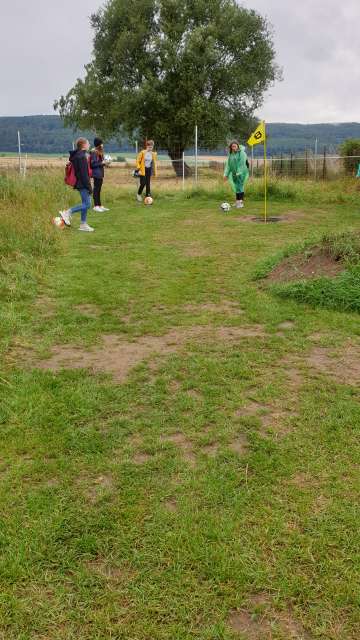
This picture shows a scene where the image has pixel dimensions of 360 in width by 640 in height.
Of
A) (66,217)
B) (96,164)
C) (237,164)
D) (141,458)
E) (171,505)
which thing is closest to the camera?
(171,505)

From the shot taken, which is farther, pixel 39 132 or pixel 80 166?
pixel 39 132

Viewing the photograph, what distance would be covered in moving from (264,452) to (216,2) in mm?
36703

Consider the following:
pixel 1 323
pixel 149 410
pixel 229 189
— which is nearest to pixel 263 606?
pixel 149 410

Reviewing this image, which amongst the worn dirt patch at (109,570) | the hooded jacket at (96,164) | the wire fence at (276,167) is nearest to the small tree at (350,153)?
the wire fence at (276,167)

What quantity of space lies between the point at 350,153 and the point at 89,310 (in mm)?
22673

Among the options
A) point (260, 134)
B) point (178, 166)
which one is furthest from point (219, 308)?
point (178, 166)

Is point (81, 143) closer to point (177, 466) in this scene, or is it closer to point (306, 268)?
point (306, 268)

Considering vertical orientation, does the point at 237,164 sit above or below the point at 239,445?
above

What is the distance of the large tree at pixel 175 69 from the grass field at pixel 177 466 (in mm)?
29180

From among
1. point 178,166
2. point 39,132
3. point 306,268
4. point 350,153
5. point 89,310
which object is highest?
point 39,132

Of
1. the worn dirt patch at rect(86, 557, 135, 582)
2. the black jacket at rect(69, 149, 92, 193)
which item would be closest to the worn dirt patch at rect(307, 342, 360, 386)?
the worn dirt patch at rect(86, 557, 135, 582)

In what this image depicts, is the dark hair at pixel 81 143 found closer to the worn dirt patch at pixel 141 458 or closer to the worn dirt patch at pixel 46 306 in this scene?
the worn dirt patch at pixel 46 306

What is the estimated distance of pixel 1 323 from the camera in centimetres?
561

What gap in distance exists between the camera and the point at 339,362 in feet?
15.3
